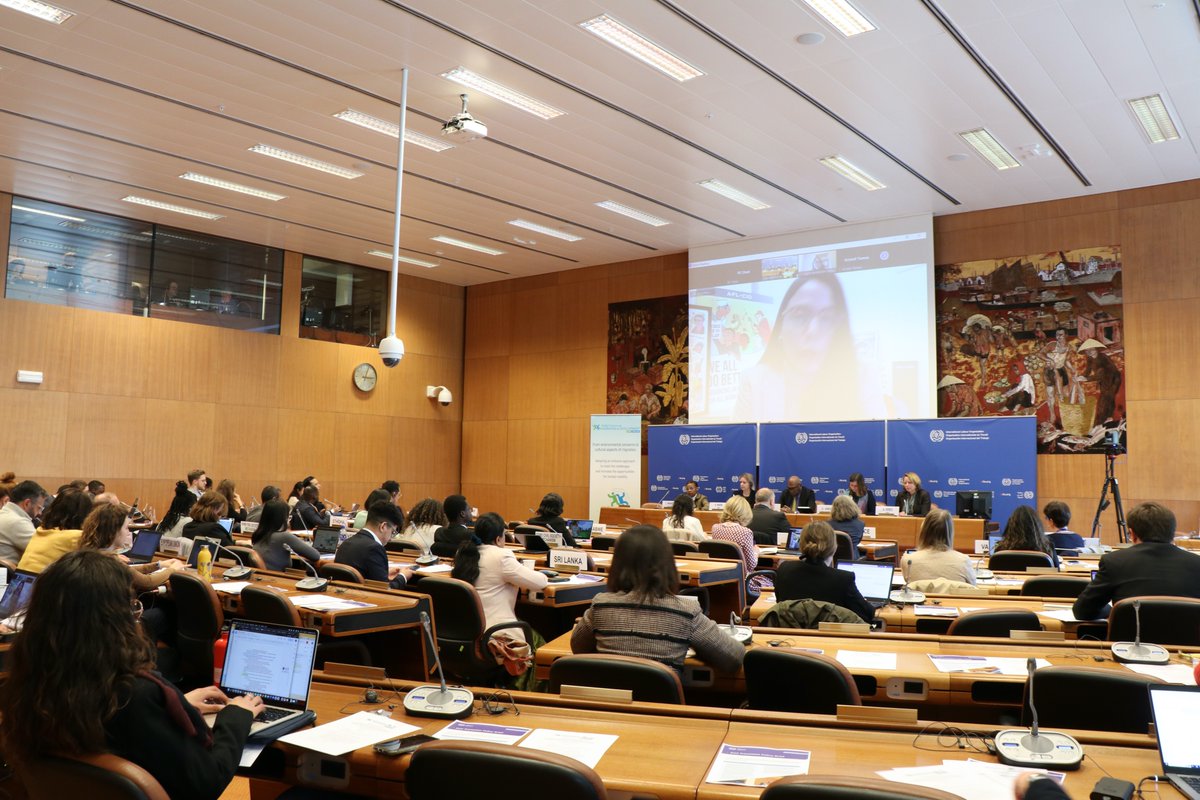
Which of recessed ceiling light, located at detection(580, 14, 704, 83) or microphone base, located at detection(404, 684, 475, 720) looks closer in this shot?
microphone base, located at detection(404, 684, 475, 720)

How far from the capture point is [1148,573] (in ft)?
13.7

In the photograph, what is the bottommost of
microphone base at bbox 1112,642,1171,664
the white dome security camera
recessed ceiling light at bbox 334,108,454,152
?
microphone base at bbox 1112,642,1171,664

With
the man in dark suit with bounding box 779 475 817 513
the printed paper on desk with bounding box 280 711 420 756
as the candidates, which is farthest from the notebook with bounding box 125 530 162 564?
the man in dark suit with bounding box 779 475 817 513

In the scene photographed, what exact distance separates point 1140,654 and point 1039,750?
137cm

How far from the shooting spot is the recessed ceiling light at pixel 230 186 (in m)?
11.3

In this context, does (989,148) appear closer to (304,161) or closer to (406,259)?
(304,161)

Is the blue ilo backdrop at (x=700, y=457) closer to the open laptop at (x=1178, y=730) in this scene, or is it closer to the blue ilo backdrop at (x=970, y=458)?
the blue ilo backdrop at (x=970, y=458)

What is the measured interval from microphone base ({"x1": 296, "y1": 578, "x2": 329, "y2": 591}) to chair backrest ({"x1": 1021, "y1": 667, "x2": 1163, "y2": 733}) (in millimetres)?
3600

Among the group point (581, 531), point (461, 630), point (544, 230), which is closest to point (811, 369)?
point (544, 230)

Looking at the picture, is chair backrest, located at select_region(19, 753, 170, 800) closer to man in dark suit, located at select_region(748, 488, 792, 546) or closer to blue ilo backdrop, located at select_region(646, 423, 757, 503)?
man in dark suit, located at select_region(748, 488, 792, 546)

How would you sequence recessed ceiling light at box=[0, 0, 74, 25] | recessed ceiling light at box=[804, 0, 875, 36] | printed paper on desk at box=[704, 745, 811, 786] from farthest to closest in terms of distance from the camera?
recessed ceiling light at box=[0, 0, 74, 25], recessed ceiling light at box=[804, 0, 875, 36], printed paper on desk at box=[704, 745, 811, 786]

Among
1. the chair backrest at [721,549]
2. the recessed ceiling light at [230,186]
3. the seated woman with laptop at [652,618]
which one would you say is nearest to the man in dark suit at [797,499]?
the chair backrest at [721,549]

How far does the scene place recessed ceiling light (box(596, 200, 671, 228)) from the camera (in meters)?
12.2

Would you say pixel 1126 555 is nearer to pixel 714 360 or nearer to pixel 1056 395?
pixel 1056 395
